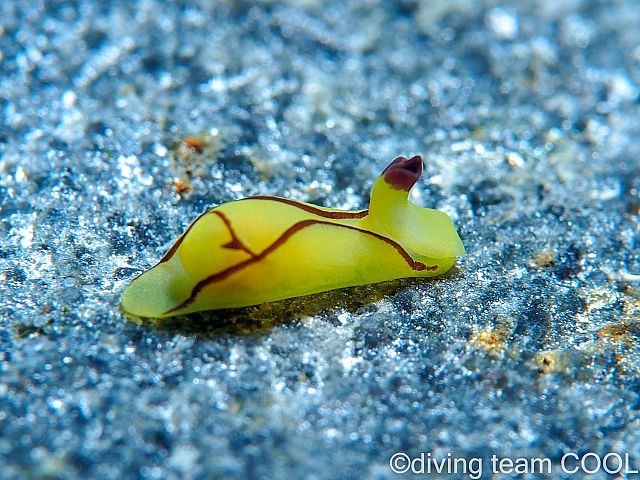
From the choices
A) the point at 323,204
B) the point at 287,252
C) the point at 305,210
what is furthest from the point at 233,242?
the point at 323,204

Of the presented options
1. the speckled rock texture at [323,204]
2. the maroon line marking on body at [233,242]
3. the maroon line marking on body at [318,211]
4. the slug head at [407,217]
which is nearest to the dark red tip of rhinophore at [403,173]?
the slug head at [407,217]

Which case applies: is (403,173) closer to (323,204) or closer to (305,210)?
(305,210)

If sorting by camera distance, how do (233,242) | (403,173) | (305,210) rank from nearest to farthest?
(233,242) < (403,173) < (305,210)

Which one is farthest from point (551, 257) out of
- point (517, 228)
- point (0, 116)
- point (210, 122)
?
point (0, 116)

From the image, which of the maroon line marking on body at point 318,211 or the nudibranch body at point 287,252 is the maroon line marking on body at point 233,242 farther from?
the maroon line marking on body at point 318,211

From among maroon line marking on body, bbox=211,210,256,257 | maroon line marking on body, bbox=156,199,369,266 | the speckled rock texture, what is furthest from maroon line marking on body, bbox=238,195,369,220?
the speckled rock texture

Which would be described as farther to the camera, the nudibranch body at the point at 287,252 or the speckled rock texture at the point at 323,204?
the nudibranch body at the point at 287,252

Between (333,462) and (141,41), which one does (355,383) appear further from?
(141,41)

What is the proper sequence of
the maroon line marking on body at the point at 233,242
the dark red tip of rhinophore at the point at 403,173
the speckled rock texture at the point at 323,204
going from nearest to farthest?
the speckled rock texture at the point at 323,204, the maroon line marking on body at the point at 233,242, the dark red tip of rhinophore at the point at 403,173
